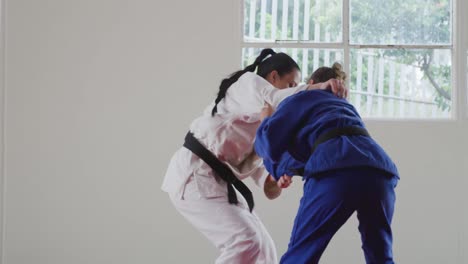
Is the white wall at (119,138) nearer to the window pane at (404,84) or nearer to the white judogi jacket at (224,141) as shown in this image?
the window pane at (404,84)

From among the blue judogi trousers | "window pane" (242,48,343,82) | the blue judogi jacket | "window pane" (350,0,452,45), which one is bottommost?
the blue judogi trousers

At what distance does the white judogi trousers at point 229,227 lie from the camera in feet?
9.36

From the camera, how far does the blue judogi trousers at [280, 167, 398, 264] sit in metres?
2.25

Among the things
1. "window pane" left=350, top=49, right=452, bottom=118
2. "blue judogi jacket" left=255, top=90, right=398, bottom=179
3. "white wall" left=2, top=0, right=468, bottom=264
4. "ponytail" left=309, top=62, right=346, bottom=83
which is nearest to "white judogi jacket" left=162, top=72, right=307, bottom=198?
"ponytail" left=309, top=62, right=346, bottom=83

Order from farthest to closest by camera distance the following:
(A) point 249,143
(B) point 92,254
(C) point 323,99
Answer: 1. (B) point 92,254
2. (A) point 249,143
3. (C) point 323,99

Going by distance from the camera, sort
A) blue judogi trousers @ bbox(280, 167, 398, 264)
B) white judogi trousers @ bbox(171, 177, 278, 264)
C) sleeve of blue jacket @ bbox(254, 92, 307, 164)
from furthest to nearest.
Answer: white judogi trousers @ bbox(171, 177, 278, 264) → sleeve of blue jacket @ bbox(254, 92, 307, 164) → blue judogi trousers @ bbox(280, 167, 398, 264)

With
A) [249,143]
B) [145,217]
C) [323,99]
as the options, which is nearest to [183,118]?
[145,217]

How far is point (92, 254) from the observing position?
4457 mm

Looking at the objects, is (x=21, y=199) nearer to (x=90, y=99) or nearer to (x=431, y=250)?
(x=90, y=99)

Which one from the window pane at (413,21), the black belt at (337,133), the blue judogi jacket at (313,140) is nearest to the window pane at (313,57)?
the window pane at (413,21)

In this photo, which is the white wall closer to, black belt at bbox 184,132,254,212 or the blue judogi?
black belt at bbox 184,132,254,212

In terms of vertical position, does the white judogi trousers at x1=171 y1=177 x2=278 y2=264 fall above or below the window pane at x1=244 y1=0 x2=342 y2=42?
below

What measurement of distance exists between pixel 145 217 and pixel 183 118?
0.64 metres

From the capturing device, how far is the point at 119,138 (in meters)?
4.49
